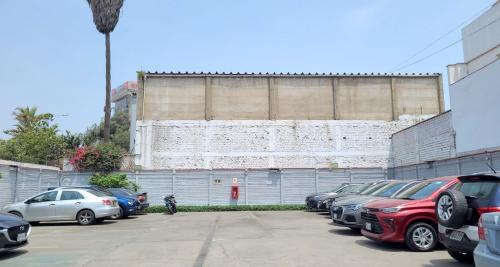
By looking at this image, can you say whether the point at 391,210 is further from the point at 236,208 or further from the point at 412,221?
the point at 236,208

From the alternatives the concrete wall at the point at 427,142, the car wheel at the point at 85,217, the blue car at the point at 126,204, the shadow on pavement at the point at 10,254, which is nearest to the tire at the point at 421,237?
the shadow on pavement at the point at 10,254

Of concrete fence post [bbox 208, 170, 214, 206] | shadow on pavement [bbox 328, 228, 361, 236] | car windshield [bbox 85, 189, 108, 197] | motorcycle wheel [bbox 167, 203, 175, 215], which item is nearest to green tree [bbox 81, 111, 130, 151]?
concrete fence post [bbox 208, 170, 214, 206]

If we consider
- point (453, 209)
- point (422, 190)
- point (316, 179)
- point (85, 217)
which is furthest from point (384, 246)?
point (316, 179)

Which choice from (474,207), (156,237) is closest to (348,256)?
(474,207)

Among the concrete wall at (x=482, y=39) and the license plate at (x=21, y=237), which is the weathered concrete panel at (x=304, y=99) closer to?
the concrete wall at (x=482, y=39)

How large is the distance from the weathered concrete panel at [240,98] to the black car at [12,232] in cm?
2541

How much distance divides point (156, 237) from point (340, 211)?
5572mm

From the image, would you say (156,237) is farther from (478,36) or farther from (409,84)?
(409,84)

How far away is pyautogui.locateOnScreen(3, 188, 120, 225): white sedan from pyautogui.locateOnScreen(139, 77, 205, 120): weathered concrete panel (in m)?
17.2

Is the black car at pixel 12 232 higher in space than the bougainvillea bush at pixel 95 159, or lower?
lower

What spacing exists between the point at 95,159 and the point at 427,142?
20119 mm

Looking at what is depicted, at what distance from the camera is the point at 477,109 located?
793 inches

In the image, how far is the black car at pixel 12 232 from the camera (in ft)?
32.7

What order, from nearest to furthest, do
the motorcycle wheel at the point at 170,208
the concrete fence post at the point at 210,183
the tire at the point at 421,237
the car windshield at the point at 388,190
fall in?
1. the tire at the point at 421,237
2. the car windshield at the point at 388,190
3. the motorcycle wheel at the point at 170,208
4. the concrete fence post at the point at 210,183
